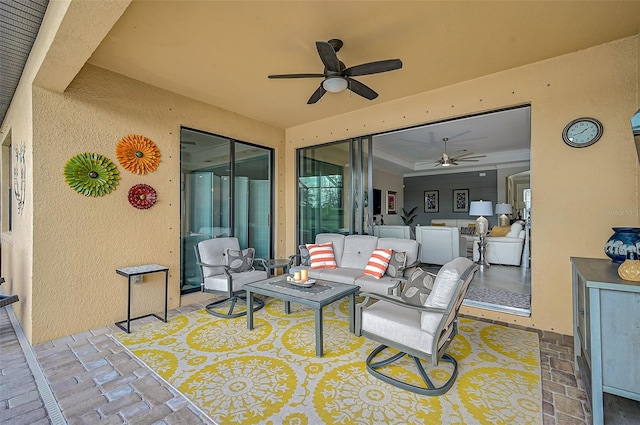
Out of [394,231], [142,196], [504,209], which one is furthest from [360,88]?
[504,209]

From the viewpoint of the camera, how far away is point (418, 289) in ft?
7.98

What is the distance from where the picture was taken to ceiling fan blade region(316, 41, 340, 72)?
7.10 ft

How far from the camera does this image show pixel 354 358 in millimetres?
2553

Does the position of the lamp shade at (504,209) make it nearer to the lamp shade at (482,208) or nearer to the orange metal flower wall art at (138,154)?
the lamp shade at (482,208)

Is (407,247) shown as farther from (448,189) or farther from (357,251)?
(448,189)

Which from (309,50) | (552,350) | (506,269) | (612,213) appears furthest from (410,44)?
(506,269)

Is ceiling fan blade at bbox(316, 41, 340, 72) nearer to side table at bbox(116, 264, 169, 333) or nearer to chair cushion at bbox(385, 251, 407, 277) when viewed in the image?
chair cushion at bbox(385, 251, 407, 277)

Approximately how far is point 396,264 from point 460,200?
7.47 meters

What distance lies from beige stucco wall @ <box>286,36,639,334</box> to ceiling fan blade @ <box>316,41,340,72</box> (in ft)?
6.84

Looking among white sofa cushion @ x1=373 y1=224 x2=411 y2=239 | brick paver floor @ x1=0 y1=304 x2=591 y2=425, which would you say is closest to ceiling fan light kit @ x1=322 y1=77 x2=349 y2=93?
brick paver floor @ x1=0 y1=304 x2=591 y2=425

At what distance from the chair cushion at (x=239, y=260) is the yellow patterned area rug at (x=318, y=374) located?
29.8 inches

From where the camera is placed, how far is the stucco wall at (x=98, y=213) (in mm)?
2928

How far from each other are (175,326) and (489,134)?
23.0ft

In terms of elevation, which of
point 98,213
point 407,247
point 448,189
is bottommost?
point 407,247
